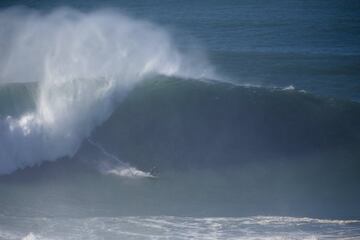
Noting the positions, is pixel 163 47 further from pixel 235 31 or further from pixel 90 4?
pixel 90 4

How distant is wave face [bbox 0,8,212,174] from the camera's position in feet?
45.9

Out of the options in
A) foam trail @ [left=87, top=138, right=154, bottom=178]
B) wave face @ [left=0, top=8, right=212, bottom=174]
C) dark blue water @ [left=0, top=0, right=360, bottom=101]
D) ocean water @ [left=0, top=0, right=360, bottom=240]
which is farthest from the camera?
dark blue water @ [left=0, top=0, right=360, bottom=101]

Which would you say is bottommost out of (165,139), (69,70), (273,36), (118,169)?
(118,169)

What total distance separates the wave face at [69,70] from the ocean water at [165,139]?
0.16 feet

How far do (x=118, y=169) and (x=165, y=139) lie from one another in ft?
5.22

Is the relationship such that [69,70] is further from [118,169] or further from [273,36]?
[273,36]

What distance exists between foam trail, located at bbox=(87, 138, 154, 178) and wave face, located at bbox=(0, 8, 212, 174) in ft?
3.80

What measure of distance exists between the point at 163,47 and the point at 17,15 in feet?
27.5

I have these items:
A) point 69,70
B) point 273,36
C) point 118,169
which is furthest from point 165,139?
point 273,36

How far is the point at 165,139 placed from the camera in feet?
44.1

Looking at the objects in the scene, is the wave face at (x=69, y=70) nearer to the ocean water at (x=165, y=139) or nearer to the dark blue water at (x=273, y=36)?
the ocean water at (x=165, y=139)

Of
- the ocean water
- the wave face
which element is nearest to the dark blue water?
the ocean water

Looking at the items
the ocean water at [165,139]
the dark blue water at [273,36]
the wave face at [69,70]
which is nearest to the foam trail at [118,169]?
the ocean water at [165,139]

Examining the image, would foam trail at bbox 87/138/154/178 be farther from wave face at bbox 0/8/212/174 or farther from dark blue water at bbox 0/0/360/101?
dark blue water at bbox 0/0/360/101
